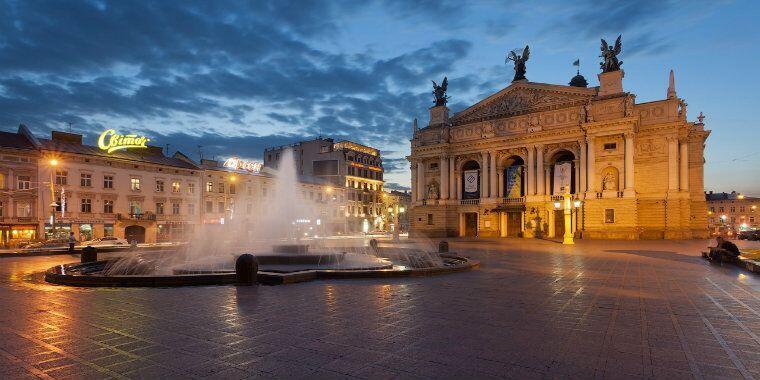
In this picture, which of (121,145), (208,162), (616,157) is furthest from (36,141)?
(616,157)

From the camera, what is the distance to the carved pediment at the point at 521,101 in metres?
56.3

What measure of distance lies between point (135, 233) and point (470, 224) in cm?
4489

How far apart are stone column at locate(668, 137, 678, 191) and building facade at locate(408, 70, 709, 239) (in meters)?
0.10

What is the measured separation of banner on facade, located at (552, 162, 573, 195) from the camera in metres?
55.5

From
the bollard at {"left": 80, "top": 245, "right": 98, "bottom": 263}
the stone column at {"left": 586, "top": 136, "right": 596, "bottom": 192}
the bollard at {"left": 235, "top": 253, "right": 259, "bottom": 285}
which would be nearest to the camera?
the bollard at {"left": 235, "top": 253, "right": 259, "bottom": 285}

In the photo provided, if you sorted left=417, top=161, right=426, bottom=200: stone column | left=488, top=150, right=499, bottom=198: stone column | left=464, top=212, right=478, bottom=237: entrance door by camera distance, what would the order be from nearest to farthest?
left=488, top=150, right=499, bottom=198: stone column
left=464, top=212, right=478, bottom=237: entrance door
left=417, top=161, right=426, bottom=200: stone column

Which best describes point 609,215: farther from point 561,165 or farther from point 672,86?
point 672,86

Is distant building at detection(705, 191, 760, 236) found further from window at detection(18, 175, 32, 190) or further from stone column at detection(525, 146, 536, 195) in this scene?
window at detection(18, 175, 32, 190)

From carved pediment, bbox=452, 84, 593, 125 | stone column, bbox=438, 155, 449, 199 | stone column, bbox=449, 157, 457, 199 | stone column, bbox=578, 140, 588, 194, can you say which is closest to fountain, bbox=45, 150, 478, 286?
stone column, bbox=578, 140, 588, 194

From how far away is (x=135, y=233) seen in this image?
5691cm

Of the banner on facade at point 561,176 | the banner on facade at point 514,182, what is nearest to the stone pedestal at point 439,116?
the banner on facade at point 514,182

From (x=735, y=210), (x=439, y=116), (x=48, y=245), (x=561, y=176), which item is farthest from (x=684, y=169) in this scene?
(x=735, y=210)

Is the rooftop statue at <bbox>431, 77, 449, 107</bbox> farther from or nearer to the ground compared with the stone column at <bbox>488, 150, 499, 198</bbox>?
farther from the ground

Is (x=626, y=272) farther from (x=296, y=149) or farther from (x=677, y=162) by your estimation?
(x=296, y=149)
